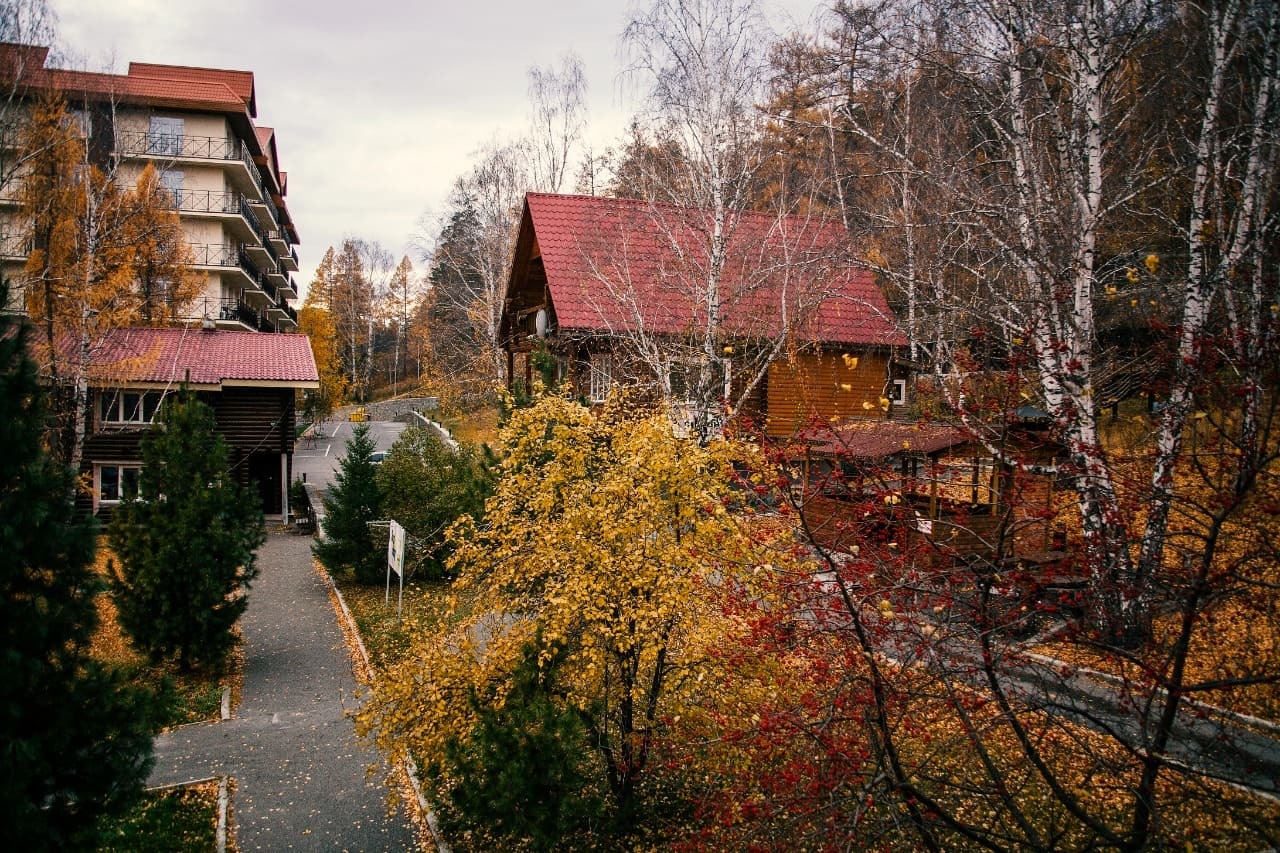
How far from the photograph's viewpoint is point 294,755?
35.2 ft

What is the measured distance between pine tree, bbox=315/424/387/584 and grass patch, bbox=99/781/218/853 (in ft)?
35.9

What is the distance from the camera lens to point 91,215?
22.5 metres

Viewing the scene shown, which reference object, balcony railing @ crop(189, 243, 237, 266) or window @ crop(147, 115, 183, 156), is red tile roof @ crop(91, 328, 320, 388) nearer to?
balcony railing @ crop(189, 243, 237, 266)

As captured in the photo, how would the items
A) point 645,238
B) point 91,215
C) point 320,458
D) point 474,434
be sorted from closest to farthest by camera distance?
point 645,238 → point 91,215 → point 474,434 → point 320,458

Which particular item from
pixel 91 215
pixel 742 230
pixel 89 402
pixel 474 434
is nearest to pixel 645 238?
pixel 742 230

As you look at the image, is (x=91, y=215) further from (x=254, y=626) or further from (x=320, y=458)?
(x=320, y=458)

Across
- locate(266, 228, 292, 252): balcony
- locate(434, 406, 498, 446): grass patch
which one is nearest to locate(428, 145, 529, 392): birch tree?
locate(434, 406, 498, 446): grass patch

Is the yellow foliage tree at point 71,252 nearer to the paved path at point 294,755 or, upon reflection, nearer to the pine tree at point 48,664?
the paved path at point 294,755

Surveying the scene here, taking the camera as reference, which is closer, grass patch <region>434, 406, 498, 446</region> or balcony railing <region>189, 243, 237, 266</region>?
grass patch <region>434, 406, 498, 446</region>

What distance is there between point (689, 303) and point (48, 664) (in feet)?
42.5

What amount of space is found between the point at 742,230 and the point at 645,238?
241 centimetres

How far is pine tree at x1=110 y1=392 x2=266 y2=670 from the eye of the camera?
1360 cm

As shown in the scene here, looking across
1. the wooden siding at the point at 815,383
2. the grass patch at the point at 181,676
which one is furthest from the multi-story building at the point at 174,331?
the wooden siding at the point at 815,383

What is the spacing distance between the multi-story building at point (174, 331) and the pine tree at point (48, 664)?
9.21 meters
